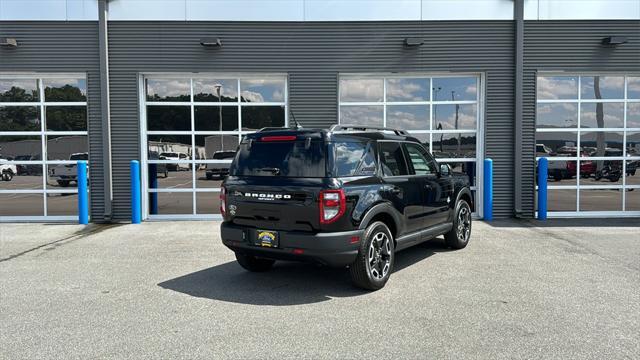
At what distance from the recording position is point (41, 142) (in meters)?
10.8

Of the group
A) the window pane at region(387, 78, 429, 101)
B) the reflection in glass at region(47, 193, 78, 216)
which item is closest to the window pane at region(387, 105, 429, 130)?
the window pane at region(387, 78, 429, 101)

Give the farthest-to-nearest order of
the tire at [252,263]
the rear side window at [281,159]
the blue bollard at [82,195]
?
the blue bollard at [82,195] → the tire at [252,263] → the rear side window at [281,159]

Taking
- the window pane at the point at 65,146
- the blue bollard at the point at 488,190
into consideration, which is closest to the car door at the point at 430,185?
the blue bollard at the point at 488,190

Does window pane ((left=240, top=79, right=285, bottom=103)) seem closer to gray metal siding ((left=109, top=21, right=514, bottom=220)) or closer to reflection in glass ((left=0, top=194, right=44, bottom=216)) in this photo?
gray metal siding ((left=109, top=21, right=514, bottom=220))

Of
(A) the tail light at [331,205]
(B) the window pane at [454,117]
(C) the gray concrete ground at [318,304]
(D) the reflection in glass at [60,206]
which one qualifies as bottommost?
(C) the gray concrete ground at [318,304]

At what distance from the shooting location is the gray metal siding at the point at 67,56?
34.4ft

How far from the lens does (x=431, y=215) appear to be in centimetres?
667

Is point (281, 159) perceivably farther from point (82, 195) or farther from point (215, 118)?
point (82, 195)

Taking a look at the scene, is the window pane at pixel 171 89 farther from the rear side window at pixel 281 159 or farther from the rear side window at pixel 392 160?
the rear side window at pixel 392 160

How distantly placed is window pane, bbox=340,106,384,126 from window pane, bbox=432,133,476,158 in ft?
→ 4.51

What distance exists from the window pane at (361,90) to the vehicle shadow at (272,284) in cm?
505

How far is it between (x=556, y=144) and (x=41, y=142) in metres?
12.0

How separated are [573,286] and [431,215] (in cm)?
195

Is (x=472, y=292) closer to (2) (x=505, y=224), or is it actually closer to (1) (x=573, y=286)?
(1) (x=573, y=286)
